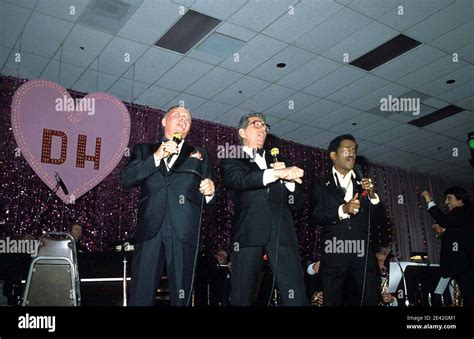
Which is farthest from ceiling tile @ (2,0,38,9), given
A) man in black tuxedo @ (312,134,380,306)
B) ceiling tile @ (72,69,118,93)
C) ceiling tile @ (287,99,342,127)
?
ceiling tile @ (287,99,342,127)

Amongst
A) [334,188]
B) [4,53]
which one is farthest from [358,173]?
[4,53]

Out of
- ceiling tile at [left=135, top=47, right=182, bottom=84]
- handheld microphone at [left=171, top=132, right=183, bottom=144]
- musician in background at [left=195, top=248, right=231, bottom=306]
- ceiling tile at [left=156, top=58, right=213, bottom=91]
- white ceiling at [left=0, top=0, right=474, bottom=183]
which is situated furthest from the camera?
ceiling tile at [left=156, top=58, right=213, bottom=91]

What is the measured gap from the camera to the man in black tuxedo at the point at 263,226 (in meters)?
2.13

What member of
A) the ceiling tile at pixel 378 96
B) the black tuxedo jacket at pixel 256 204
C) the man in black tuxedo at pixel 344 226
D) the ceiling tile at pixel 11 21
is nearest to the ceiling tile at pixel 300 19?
the ceiling tile at pixel 378 96

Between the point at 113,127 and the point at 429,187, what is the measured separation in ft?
30.5

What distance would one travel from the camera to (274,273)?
2.13 metres

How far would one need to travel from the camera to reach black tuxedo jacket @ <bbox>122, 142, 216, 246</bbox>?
2.08 meters

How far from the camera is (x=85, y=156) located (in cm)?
629

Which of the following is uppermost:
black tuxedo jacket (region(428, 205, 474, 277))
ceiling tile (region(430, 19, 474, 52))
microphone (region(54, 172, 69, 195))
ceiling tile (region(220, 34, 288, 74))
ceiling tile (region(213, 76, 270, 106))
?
ceiling tile (region(430, 19, 474, 52))

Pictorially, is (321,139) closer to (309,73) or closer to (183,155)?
(309,73)

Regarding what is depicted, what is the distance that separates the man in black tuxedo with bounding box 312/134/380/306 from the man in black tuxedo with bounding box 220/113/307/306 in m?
0.38

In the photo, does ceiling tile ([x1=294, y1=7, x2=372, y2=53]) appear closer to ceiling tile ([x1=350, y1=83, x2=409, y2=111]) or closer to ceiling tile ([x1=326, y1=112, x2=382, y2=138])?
ceiling tile ([x1=350, y1=83, x2=409, y2=111])

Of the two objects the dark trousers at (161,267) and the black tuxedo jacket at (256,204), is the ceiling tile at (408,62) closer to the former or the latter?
the black tuxedo jacket at (256,204)

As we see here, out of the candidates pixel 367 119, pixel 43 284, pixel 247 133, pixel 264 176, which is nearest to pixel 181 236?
pixel 264 176
